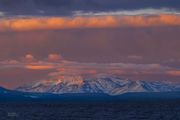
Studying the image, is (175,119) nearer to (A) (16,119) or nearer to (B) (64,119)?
(B) (64,119)

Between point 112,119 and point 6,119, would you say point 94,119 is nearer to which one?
point 112,119

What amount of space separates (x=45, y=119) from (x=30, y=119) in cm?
460

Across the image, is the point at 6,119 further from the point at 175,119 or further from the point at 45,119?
the point at 175,119

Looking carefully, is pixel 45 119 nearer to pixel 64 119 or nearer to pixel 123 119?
pixel 64 119

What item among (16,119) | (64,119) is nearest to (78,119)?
(64,119)

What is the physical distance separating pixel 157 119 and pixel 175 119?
5189mm

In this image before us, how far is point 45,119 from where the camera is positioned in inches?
5930

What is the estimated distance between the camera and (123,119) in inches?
5994

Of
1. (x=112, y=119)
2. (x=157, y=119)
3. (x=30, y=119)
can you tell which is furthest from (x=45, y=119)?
(x=157, y=119)

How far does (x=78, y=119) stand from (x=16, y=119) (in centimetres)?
1570

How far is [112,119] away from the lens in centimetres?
15200

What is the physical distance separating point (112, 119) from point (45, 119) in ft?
55.8

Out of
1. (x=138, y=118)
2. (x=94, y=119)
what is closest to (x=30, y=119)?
(x=94, y=119)

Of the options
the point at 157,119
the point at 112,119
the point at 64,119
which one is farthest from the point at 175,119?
the point at 64,119
